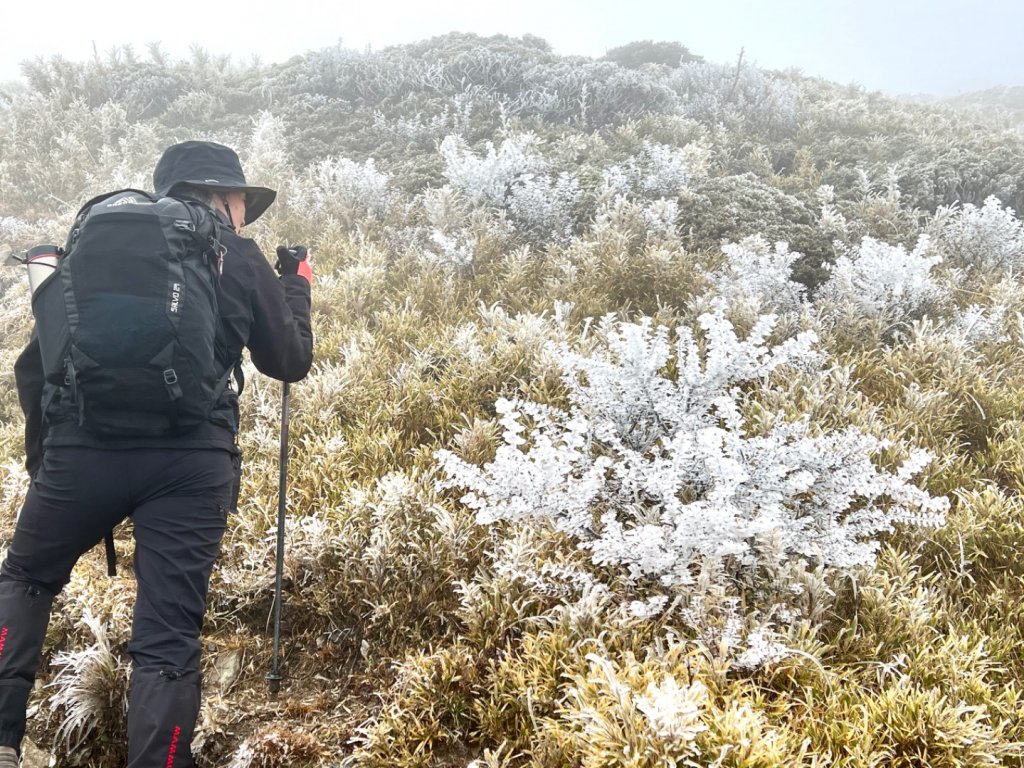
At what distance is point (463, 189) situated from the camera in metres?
8.80

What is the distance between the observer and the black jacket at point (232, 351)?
2617mm

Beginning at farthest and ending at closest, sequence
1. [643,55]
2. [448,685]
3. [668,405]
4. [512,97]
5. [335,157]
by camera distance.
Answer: [643,55]
[512,97]
[335,157]
[668,405]
[448,685]

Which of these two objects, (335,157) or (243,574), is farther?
(335,157)

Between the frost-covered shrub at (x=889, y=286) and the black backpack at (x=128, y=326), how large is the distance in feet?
17.6

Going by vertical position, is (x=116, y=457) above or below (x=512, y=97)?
below

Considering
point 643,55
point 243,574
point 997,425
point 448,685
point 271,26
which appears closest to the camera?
point 448,685

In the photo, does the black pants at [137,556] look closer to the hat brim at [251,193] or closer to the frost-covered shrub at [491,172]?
the hat brim at [251,193]

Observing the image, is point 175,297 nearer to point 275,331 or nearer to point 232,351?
point 232,351

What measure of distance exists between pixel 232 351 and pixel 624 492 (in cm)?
227

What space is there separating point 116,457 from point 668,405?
118 inches

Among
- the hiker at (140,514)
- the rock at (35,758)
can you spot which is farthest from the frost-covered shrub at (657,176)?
Answer: the rock at (35,758)

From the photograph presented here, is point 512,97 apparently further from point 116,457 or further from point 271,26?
point 271,26

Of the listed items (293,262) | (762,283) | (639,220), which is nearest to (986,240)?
(762,283)

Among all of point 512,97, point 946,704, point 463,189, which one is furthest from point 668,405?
point 512,97
